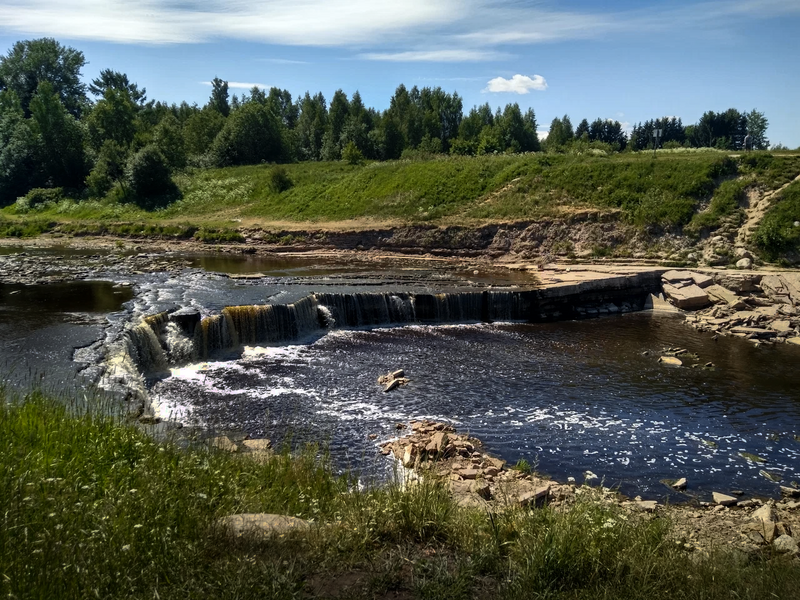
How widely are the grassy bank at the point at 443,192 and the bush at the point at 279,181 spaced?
0.38 feet

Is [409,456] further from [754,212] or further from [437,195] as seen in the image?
[437,195]

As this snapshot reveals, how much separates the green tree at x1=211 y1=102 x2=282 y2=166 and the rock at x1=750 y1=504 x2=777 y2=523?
187ft

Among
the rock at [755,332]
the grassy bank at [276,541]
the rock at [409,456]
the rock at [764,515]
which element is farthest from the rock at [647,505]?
the rock at [755,332]

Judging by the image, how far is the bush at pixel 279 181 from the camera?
4758 cm

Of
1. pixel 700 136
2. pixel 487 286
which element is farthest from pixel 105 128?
pixel 700 136

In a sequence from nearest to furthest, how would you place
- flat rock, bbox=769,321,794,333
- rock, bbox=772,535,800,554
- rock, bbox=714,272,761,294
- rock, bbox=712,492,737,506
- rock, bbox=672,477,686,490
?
1. rock, bbox=772,535,800,554
2. rock, bbox=712,492,737,506
3. rock, bbox=672,477,686,490
4. flat rock, bbox=769,321,794,333
5. rock, bbox=714,272,761,294

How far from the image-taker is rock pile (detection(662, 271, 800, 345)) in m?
20.9

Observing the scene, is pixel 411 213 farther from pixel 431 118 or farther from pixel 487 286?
pixel 431 118

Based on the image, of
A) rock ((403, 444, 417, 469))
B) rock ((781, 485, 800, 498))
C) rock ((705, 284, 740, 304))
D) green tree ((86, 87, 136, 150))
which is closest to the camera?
rock ((781, 485, 800, 498))

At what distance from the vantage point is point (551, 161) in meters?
40.5

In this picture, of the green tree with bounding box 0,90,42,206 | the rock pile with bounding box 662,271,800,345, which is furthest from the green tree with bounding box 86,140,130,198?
the rock pile with bounding box 662,271,800,345

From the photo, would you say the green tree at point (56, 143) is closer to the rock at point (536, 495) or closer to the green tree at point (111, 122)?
the green tree at point (111, 122)

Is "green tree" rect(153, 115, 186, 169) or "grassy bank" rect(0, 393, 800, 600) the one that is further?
"green tree" rect(153, 115, 186, 169)

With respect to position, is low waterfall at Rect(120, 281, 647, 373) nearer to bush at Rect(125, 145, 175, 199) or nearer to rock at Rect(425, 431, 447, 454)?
rock at Rect(425, 431, 447, 454)
